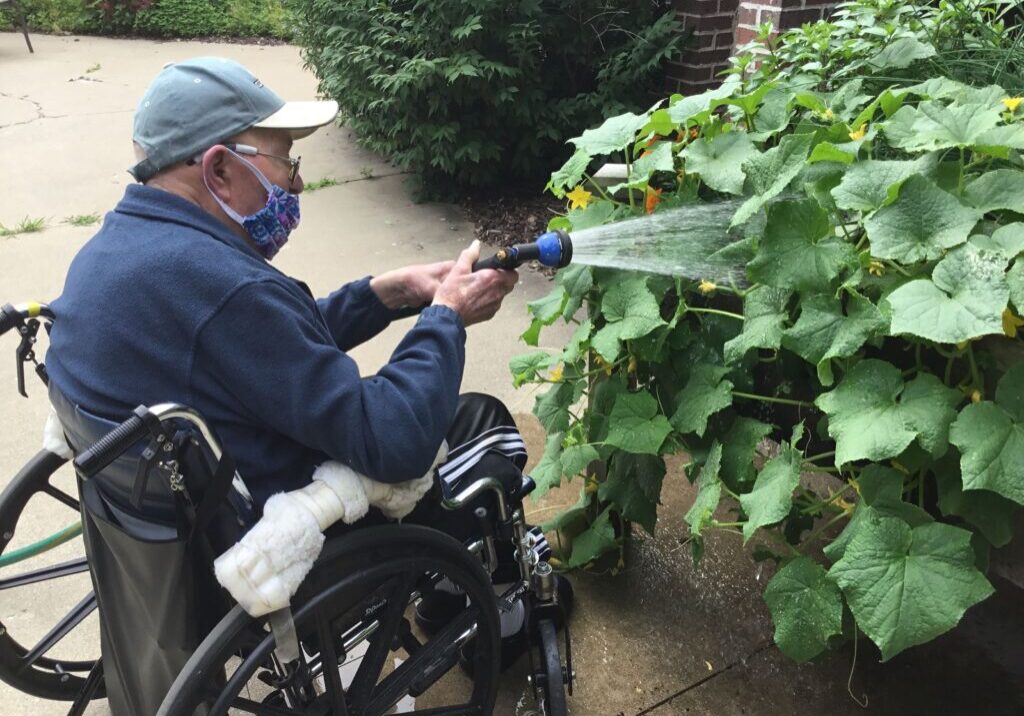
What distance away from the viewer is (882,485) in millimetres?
1484

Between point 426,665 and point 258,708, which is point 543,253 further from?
point 258,708

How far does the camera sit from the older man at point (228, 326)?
1384mm

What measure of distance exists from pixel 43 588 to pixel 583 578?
5.32 ft

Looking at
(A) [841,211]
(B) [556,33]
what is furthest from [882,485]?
(B) [556,33]

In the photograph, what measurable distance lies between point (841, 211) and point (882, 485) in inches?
20.6

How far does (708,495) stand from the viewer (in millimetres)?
1679

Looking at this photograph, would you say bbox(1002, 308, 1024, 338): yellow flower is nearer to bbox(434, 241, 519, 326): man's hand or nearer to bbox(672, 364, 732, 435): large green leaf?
bbox(672, 364, 732, 435): large green leaf

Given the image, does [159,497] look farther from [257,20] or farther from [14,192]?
[257,20]

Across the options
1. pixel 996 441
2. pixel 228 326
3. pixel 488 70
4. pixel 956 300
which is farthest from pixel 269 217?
pixel 488 70

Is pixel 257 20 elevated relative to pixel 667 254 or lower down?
lower down

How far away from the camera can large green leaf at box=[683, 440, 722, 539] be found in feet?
5.42

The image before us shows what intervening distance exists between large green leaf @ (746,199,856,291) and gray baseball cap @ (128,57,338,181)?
99 cm

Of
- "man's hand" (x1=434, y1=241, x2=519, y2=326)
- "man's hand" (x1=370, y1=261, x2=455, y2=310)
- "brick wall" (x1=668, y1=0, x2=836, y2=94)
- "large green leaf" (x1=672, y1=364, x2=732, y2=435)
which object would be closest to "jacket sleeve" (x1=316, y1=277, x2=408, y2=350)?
"man's hand" (x1=370, y1=261, x2=455, y2=310)

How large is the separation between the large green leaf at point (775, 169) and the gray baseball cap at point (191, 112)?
37.7 inches
